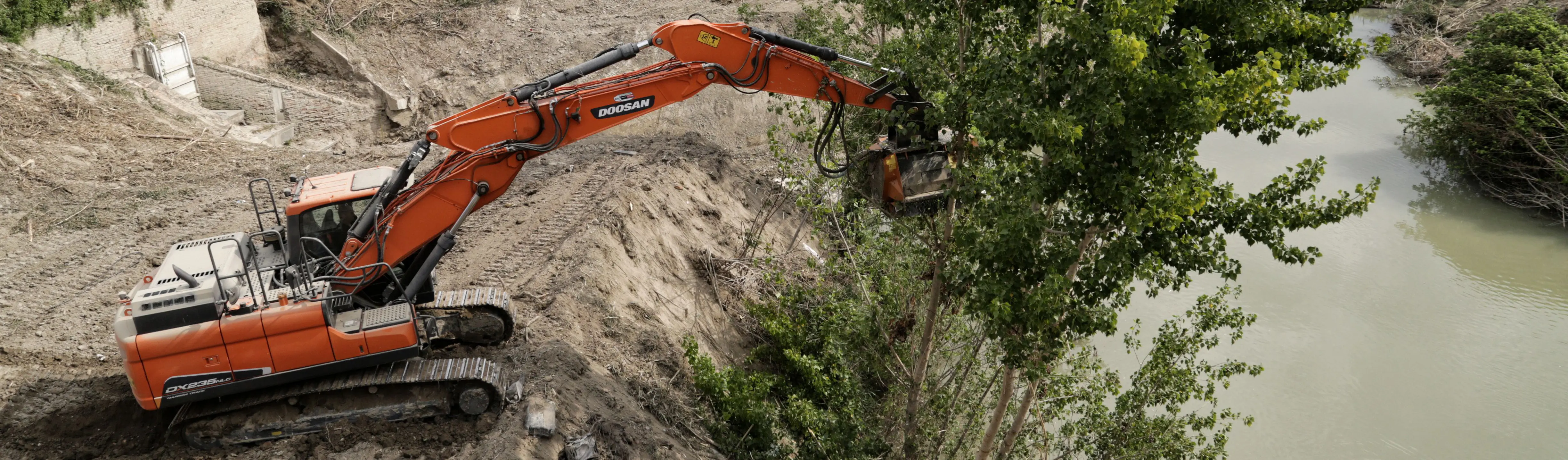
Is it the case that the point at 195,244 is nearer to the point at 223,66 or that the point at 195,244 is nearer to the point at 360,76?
the point at 360,76

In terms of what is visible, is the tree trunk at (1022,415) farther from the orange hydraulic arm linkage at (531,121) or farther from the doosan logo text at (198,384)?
the doosan logo text at (198,384)

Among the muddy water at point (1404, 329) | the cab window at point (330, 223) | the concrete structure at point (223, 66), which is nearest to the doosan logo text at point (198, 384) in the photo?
the cab window at point (330, 223)

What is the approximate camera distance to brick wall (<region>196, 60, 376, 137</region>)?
19.8 metres

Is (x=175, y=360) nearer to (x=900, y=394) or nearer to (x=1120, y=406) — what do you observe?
(x=900, y=394)

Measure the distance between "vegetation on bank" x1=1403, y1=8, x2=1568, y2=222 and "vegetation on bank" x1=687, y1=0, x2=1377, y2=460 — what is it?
1361 cm

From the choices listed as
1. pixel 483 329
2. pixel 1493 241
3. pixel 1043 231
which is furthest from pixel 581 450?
pixel 1493 241

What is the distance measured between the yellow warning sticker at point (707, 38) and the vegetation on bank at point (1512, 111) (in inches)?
788

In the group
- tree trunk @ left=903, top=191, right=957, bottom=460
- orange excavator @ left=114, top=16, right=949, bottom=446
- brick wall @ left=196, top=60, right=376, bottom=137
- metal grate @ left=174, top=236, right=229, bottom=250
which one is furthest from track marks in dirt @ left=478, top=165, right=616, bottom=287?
brick wall @ left=196, top=60, right=376, bottom=137

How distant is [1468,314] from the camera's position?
1833 cm

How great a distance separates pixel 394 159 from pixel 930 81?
12.1 metres

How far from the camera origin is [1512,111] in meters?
22.0

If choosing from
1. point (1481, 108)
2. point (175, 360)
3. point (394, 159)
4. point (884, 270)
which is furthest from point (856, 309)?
point (1481, 108)

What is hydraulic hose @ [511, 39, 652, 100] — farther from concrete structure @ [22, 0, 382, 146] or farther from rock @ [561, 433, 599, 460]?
concrete structure @ [22, 0, 382, 146]

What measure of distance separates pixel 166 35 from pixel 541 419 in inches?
612
